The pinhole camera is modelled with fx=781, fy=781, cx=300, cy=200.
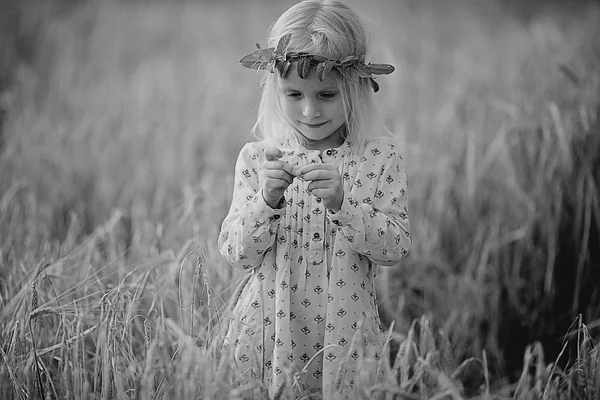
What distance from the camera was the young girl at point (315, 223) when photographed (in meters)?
1.87

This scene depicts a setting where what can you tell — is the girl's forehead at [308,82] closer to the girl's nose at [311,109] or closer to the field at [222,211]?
the girl's nose at [311,109]

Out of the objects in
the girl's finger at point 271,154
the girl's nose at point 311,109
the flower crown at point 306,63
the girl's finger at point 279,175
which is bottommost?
the girl's finger at point 279,175

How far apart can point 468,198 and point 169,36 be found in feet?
13.8

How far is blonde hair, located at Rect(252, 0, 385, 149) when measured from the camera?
189 centimetres

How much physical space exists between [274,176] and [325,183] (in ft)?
0.38

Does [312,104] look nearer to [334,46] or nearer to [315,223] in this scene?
[334,46]

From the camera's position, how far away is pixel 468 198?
344 cm

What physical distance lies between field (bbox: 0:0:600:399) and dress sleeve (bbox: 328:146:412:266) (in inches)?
8.5

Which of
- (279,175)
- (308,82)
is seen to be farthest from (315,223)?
(308,82)

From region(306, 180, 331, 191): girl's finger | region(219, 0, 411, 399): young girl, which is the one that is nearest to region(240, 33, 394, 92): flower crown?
region(219, 0, 411, 399): young girl

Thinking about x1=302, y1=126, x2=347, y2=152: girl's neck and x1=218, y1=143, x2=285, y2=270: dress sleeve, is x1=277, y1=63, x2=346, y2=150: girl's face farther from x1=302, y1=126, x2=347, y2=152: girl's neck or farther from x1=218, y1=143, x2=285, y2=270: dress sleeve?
x1=218, y1=143, x2=285, y2=270: dress sleeve

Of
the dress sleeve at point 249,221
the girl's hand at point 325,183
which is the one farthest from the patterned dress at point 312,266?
the girl's hand at point 325,183

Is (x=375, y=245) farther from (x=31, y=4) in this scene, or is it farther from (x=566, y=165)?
(x=31, y=4)

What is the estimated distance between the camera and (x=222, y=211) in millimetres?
3205
